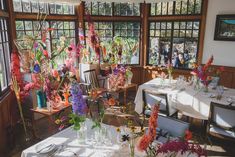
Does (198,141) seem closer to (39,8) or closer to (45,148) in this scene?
(45,148)

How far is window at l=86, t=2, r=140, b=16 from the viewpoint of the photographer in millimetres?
6070

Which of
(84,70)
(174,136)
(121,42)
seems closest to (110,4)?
(121,42)

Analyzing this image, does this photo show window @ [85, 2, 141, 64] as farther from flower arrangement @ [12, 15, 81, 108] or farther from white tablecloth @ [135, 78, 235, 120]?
white tablecloth @ [135, 78, 235, 120]

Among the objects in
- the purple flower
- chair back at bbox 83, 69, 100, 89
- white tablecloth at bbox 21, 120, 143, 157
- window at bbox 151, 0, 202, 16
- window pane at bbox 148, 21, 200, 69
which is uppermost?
window at bbox 151, 0, 202, 16

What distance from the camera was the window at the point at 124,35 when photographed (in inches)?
247

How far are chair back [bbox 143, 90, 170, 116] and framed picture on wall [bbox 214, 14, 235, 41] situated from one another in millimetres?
2738

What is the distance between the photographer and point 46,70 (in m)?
4.12

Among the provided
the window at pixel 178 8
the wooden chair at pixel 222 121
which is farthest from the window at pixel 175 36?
the wooden chair at pixel 222 121

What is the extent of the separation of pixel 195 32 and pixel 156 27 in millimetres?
1140

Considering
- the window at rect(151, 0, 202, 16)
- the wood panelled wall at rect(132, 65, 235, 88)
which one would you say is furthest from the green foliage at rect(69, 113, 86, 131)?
the window at rect(151, 0, 202, 16)

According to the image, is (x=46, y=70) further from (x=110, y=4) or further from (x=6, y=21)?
(x=110, y=4)

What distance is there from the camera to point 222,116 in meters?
3.24

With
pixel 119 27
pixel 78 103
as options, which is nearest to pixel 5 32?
pixel 78 103

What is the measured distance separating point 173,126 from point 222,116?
1.11m
